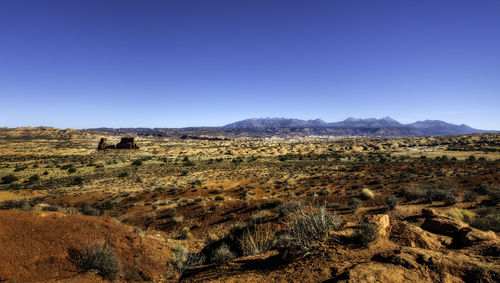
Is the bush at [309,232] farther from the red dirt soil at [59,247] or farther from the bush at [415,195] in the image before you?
the bush at [415,195]

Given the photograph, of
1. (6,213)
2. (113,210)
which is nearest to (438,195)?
(6,213)

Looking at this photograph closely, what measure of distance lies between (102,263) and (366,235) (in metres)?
6.61

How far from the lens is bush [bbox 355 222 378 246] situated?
4.66m

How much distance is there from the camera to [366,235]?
4676 millimetres

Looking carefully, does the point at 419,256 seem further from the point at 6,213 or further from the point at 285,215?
the point at 6,213

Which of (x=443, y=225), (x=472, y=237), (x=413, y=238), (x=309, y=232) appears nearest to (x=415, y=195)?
(x=443, y=225)

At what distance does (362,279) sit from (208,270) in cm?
353

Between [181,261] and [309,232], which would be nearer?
[309,232]

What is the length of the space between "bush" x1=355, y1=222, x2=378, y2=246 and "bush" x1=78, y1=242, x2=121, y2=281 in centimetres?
615

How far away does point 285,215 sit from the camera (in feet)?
29.3

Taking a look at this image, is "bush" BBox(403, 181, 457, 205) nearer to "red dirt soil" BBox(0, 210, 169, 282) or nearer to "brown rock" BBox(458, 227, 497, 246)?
"brown rock" BBox(458, 227, 497, 246)

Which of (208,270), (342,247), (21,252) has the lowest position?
(208,270)

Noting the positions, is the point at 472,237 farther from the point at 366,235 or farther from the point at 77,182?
the point at 77,182

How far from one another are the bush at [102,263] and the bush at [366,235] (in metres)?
6.15
